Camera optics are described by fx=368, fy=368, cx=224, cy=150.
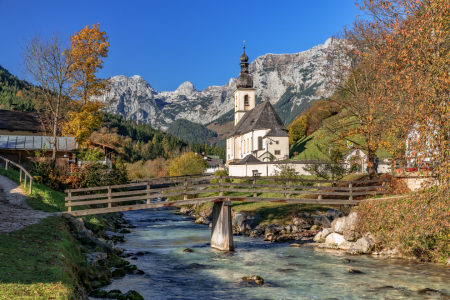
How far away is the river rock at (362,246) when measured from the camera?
1975cm

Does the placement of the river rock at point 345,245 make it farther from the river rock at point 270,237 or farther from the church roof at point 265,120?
the church roof at point 265,120

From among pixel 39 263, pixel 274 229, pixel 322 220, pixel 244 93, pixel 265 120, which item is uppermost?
pixel 244 93

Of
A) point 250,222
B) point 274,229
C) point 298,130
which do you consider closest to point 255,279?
point 274,229

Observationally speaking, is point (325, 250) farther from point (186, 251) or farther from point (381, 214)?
point (186, 251)

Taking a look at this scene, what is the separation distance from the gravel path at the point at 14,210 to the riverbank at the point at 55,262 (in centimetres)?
45

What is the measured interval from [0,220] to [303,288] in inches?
513

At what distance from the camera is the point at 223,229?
856 inches

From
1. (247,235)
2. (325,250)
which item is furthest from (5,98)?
(325,250)

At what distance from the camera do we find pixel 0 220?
15.9m

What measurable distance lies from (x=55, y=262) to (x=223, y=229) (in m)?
11.8

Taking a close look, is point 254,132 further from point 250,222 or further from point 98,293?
point 98,293

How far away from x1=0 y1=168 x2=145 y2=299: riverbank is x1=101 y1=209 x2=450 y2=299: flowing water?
1085 millimetres

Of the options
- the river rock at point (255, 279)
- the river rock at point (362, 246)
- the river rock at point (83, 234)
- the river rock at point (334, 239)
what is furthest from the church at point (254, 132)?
the river rock at point (255, 279)

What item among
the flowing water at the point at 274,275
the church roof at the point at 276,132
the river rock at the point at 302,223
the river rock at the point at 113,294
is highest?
the church roof at the point at 276,132
